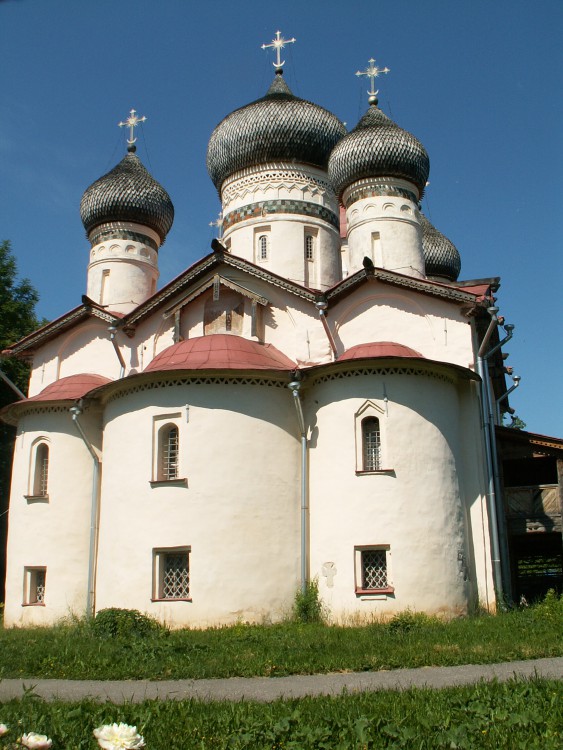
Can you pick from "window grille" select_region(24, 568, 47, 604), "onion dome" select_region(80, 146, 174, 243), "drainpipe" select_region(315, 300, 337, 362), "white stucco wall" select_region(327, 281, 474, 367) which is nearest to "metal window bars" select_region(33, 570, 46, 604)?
"window grille" select_region(24, 568, 47, 604)

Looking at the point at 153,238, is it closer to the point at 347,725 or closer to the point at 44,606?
the point at 44,606

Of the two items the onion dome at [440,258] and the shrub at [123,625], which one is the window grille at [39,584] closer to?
the shrub at [123,625]

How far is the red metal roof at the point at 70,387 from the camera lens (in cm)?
1548

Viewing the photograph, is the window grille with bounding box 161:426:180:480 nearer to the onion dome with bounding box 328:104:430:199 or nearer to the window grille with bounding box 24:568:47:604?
the window grille with bounding box 24:568:47:604

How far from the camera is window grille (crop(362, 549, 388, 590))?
495 inches

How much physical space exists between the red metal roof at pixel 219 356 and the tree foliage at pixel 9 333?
793 cm

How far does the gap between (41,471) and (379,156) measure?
9.43 metres

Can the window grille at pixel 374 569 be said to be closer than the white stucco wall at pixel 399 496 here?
No

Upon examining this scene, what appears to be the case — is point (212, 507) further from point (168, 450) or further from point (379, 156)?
point (379, 156)

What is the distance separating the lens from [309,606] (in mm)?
12766

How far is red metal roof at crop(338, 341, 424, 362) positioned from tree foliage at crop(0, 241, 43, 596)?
10.4m

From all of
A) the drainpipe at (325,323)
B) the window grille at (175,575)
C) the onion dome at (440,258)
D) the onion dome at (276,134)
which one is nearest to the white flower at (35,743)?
the window grille at (175,575)

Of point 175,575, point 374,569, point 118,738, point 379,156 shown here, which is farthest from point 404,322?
point 118,738

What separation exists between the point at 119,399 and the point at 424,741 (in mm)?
10126
